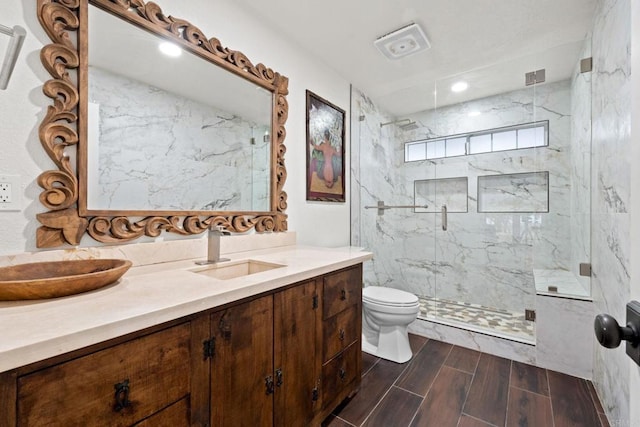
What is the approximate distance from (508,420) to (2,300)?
225 cm

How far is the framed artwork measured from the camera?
2.27 metres

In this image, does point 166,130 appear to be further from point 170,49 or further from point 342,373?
point 342,373

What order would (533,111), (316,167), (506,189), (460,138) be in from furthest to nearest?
(460,138) < (506,189) < (533,111) < (316,167)

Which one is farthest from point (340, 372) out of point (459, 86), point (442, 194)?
point (459, 86)

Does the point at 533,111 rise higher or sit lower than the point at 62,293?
higher

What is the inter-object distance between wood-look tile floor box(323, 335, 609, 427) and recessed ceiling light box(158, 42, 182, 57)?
2.11m

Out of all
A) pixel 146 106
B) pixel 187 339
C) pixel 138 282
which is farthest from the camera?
pixel 146 106

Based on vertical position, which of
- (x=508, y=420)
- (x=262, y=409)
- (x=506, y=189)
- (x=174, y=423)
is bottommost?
(x=508, y=420)

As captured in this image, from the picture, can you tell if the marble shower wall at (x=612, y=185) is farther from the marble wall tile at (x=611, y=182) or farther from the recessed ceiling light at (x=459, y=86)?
the recessed ceiling light at (x=459, y=86)

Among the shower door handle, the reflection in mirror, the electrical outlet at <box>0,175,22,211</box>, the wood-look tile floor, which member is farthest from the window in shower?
the electrical outlet at <box>0,175,22,211</box>

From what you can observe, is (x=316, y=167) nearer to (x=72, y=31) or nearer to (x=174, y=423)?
(x=72, y=31)

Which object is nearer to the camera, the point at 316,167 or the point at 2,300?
the point at 2,300

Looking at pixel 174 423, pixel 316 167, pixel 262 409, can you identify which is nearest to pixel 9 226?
pixel 174 423

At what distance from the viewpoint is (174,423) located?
847 mm
